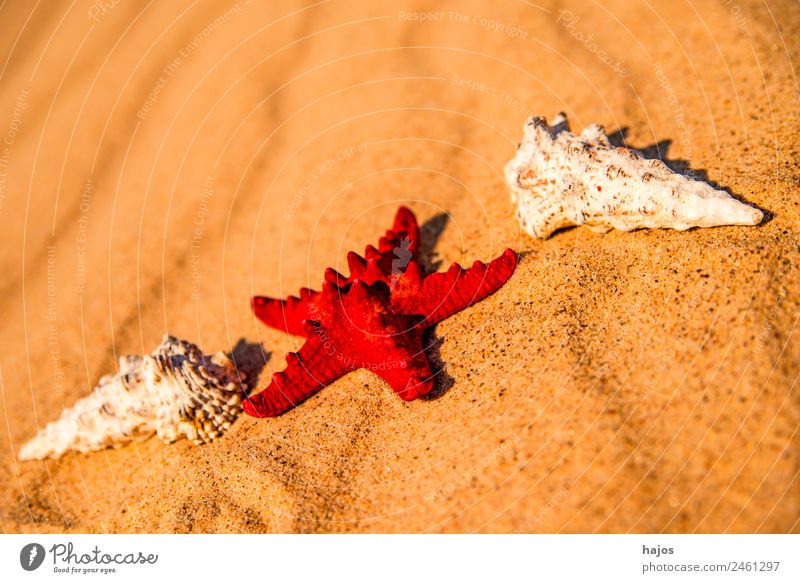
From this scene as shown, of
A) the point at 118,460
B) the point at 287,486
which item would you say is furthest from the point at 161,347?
the point at 287,486

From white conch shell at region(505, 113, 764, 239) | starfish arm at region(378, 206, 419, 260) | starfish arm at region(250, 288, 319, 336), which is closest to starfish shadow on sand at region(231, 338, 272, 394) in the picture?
starfish arm at region(250, 288, 319, 336)

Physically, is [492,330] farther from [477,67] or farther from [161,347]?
[477,67]

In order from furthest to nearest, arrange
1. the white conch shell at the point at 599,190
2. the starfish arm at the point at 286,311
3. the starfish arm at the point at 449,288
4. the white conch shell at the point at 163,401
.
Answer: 1. the starfish arm at the point at 286,311
2. the white conch shell at the point at 163,401
3. the starfish arm at the point at 449,288
4. the white conch shell at the point at 599,190

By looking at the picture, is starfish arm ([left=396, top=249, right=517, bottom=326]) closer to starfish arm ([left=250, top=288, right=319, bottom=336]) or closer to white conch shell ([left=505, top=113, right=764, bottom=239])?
white conch shell ([left=505, top=113, right=764, bottom=239])

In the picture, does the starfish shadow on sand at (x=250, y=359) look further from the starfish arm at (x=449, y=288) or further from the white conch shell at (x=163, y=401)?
the starfish arm at (x=449, y=288)

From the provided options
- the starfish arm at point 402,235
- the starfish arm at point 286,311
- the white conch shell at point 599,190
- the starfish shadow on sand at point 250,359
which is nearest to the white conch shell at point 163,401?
the starfish shadow on sand at point 250,359

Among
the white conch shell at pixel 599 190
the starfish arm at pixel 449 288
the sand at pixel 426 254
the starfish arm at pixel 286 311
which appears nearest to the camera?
the sand at pixel 426 254

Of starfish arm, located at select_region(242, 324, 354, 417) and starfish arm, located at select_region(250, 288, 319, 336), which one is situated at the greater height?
starfish arm, located at select_region(250, 288, 319, 336)

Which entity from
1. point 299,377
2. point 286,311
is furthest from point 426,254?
point 299,377
